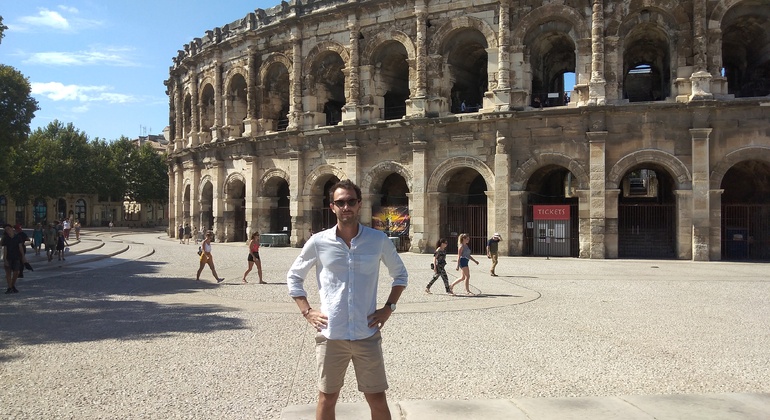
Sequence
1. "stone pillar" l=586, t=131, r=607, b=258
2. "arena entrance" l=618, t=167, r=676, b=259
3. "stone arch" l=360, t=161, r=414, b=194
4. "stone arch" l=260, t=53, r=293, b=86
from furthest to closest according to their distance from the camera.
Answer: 1. "stone arch" l=260, t=53, r=293, b=86
2. "stone arch" l=360, t=161, r=414, b=194
3. "arena entrance" l=618, t=167, r=676, b=259
4. "stone pillar" l=586, t=131, r=607, b=258

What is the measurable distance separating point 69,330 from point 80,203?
2361 inches

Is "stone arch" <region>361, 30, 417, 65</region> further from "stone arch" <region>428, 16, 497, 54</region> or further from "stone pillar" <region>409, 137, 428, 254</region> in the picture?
"stone pillar" <region>409, 137, 428, 254</region>

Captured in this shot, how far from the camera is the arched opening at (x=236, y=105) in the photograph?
28.7 metres

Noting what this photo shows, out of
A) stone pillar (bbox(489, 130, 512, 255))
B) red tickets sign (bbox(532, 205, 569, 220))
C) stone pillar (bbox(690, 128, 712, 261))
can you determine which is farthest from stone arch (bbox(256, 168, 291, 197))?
stone pillar (bbox(690, 128, 712, 261))

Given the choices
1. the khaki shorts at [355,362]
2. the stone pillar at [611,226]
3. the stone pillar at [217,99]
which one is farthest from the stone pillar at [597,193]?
the stone pillar at [217,99]

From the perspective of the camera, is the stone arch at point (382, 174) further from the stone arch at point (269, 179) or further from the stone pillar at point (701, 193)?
the stone pillar at point (701, 193)

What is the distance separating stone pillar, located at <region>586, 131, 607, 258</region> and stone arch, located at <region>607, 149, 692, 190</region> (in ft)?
1.34

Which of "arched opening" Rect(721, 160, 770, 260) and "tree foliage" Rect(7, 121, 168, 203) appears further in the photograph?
"tree foliage" Rect(7, 121, 168, 203)

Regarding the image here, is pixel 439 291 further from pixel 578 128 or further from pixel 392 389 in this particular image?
pixel 578 128

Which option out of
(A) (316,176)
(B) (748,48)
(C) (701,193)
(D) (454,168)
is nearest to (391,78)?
(A) (316,176)

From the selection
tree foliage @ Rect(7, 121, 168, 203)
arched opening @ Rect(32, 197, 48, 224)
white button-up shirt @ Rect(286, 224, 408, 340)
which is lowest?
white button-up shirt @ Rect(286, 224, 408, 340)

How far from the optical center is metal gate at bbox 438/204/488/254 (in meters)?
22.2

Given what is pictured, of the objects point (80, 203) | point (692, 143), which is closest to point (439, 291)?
point (692, 143)

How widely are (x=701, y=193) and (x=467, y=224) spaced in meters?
8.29
